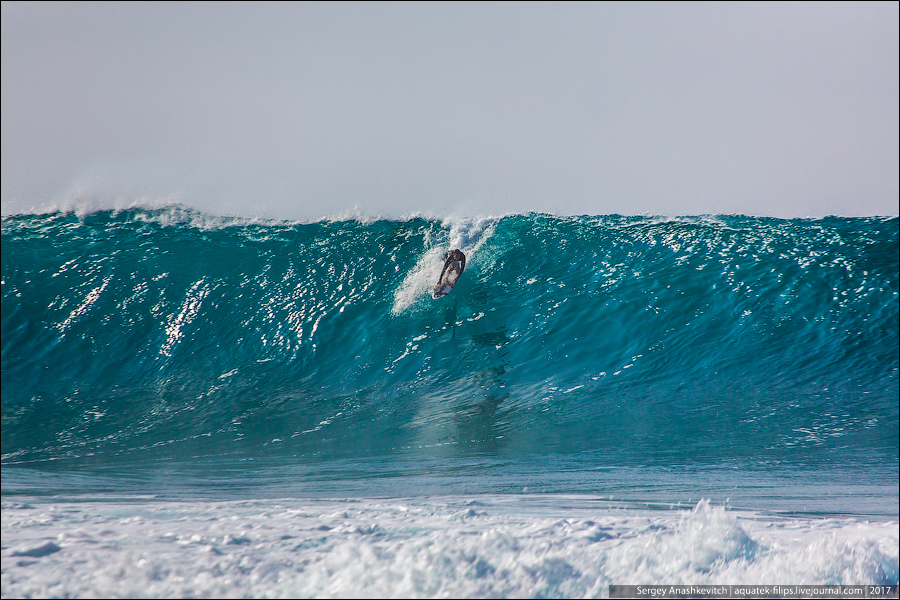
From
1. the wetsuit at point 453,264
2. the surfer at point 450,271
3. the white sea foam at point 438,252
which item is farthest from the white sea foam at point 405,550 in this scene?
the wetsuit at point 453,264

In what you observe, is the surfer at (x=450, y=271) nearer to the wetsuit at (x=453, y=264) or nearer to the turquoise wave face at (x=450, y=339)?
the wetsuit at (x=453, y=264)

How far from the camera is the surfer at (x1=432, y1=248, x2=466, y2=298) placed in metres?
7.03

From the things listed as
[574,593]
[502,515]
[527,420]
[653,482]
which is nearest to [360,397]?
[527,420]

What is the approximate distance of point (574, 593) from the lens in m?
2.28

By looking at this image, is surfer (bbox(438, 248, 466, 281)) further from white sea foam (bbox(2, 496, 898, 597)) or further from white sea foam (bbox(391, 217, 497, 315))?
white sea foam (bbox(2, 496, 898, 597))

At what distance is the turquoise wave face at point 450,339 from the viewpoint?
4.58 meters

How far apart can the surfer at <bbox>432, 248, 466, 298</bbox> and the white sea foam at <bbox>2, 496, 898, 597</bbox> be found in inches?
159

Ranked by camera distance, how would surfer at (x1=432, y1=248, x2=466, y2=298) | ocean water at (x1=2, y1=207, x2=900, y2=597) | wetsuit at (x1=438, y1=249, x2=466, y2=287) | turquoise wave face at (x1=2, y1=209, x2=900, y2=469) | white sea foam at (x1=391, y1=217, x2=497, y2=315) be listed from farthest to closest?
wetsuit at (x1=438, y1=249, x2=466, y2=287) < surfer at (x1=432, y1=248, x2=466, y2=298) < white sea foam at (x1=391, y1=217, x2=497, y2=315) < turquoise wave face at (x1=2, y1=209, x2=900, y2=469) < ocean water at (x1=2, y1=207, x2=900, y2=597)

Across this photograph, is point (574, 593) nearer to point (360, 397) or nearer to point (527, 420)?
point (527, 420)

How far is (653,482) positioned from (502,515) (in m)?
1.40

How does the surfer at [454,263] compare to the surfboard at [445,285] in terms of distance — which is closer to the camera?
the surfboard at [445,285]

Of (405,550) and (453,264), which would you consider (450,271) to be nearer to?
(453,264)

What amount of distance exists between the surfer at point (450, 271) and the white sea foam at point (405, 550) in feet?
13.2

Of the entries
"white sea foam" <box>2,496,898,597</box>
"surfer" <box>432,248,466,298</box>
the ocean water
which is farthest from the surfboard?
"white sea foam" <box>2,496,898,597</box>
